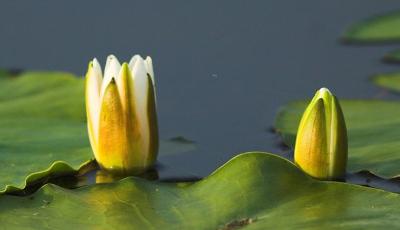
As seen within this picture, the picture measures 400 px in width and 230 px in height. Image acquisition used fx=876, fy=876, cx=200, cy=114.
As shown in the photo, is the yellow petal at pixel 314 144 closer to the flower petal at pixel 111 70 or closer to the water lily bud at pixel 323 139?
the water lily bud at pixel 323 139

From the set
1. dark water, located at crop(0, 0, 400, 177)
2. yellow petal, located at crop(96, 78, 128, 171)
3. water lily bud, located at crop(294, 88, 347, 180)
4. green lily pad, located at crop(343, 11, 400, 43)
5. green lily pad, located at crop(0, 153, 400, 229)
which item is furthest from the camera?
green lily pad, located at crop(343, 11, 400, 43)

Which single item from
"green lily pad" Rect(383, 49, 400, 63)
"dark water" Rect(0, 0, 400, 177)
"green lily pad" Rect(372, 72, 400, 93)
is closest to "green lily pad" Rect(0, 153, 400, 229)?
"dark water" Rect(0, 0, 400, 177)

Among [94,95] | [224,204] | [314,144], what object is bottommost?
[224,204]

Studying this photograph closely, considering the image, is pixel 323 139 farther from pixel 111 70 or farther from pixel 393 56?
pixel 393 56

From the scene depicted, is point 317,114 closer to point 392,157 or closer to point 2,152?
point 392,157

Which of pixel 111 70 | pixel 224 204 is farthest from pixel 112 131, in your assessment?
pixel 224 204

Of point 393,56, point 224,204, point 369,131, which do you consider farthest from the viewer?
point 393,56

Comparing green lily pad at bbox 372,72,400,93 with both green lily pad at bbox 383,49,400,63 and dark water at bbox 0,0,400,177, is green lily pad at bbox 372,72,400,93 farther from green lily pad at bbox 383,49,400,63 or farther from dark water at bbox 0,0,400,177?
green lily pad at bbox 383,49,400,63
